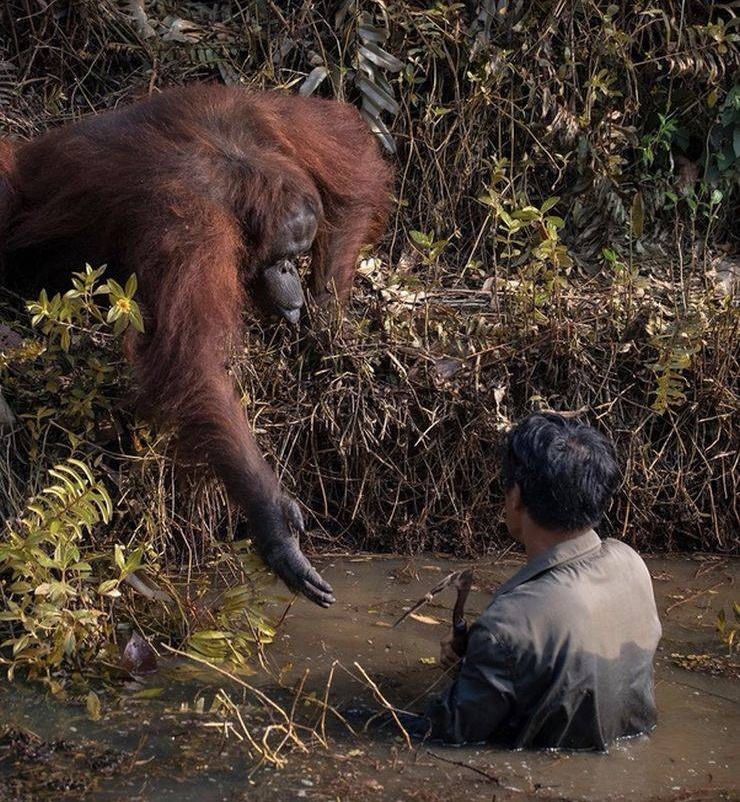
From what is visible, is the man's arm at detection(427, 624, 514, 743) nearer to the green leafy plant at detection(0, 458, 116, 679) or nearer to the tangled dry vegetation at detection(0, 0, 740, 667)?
the tangled dry vegetation at detection(0, 0, 740, 667)

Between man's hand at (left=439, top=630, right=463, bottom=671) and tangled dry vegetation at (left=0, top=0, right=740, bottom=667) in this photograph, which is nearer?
man's hand at (left=439, top=630, right=463, bottom=671)

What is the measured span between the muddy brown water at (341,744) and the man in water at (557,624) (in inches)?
3.4

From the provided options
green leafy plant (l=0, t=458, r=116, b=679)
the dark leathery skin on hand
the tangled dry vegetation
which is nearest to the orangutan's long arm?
the dark leathery skin on hand

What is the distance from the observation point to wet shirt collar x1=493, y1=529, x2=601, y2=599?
10.4 feet

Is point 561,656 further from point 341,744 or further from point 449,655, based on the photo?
point 341,744

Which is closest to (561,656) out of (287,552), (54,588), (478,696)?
(478,696)

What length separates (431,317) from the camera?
16.1 ft

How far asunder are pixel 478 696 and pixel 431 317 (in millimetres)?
2048

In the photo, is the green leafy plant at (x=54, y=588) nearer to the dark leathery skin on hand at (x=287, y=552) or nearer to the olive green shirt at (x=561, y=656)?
the dark leathery skin on hand at (x=287, y=552)

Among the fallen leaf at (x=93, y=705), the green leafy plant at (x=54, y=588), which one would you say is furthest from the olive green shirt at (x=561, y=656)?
the green leafy plant at (x=54, y=588)

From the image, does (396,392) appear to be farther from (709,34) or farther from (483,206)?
(709,34)

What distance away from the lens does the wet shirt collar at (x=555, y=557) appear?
3158 millimetres

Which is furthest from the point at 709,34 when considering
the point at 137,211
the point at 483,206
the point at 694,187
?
the point at 137,211

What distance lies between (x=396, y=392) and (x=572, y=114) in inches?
68.6
